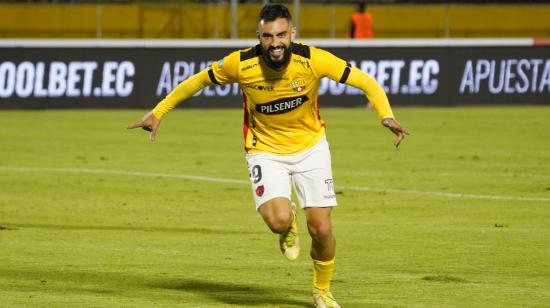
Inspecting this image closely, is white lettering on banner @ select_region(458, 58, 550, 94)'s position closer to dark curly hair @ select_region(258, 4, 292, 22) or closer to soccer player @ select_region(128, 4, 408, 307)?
soccer player @ select_region(128, 4, 408, 307)

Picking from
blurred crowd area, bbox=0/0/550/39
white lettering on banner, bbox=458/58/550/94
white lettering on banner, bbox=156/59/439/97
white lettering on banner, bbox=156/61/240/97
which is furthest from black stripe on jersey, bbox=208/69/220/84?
blurred crowd area, bbox=0/0/550/39

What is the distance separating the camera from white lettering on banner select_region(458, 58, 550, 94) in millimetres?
Answer: 27172

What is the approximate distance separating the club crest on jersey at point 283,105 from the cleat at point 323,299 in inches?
48.2

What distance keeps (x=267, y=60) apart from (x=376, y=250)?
3.07m

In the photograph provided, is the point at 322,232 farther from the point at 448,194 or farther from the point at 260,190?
the point at 448,194

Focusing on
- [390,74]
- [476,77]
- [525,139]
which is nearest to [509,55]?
[476,77]

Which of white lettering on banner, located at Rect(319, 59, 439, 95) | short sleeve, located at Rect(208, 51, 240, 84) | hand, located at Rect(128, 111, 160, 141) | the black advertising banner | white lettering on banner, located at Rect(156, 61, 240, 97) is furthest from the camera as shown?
white lettering on banner, located at Rect(319, 59, 439, 95)

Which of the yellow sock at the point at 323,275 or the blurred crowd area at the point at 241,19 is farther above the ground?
the yellow sock at the point at 323,275

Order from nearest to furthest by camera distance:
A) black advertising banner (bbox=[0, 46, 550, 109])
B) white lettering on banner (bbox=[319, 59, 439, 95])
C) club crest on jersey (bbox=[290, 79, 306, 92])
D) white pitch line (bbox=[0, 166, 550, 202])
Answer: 1. club crest on jersey (bbox=[290, 79, 306, 92])
2. white pitch line (bbox=[0, 166, 550, 202])
3. black advertising banner (bbox=[0, 46, 550, 109])
4. white lettering on banner (bbox=[319, 59, 439, 95])

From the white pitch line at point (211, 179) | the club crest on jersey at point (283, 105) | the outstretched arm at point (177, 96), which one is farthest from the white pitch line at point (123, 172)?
the club crest on jersey at point (283, 105)

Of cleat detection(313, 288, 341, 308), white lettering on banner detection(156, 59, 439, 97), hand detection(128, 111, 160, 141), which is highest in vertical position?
hand detection(128, 111, 160, 141)

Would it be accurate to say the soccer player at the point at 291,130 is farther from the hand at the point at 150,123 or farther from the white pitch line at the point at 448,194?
the white pitch line at the point at 448,194

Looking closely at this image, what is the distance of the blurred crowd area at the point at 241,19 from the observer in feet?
123

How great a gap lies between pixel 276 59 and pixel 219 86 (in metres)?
17.7
